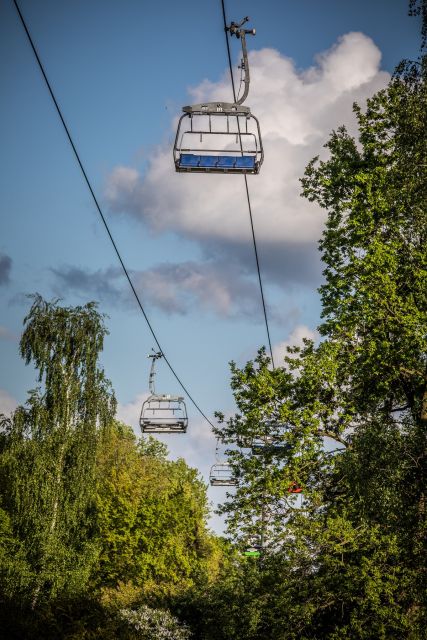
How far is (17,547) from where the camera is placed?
3041 centimetres

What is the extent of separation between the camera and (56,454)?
30.3 m

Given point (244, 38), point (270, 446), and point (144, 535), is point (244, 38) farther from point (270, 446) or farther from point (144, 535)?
point (144, 535)

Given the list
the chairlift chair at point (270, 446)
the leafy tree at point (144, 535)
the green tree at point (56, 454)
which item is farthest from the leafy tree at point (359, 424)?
the leafy tree at point (144, 535)

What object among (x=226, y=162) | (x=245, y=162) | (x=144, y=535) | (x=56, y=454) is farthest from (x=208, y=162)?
(x=144, y=535)

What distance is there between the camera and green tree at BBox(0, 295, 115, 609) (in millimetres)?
29375

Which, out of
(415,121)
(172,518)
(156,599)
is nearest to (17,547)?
(156,599)

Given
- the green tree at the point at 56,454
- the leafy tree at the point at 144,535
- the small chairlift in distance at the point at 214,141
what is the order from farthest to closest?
the leafy tree at the point at 144,535 < the green tree at the point at 56,454 < the small chairlift in distance at the point at 214,141

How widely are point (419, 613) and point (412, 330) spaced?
20.2 feet

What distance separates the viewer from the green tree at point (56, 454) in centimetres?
2938

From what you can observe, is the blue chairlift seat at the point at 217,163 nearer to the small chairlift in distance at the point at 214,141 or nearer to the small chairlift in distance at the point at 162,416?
the small chairlift in distance at the point at 214,141

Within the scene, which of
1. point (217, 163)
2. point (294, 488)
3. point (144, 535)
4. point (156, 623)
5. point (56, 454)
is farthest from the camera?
point (144, 535)

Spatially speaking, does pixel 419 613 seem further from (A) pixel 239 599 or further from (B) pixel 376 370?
(B) pixel 376 370

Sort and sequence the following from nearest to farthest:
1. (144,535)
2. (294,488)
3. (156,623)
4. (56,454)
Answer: (294,488) → (156,623) → (56,454) → (144,535)

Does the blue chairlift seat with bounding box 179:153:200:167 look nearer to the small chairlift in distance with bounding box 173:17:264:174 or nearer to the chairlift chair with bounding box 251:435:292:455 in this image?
the small chairlift in distance with bounding box 173:17:264:174
